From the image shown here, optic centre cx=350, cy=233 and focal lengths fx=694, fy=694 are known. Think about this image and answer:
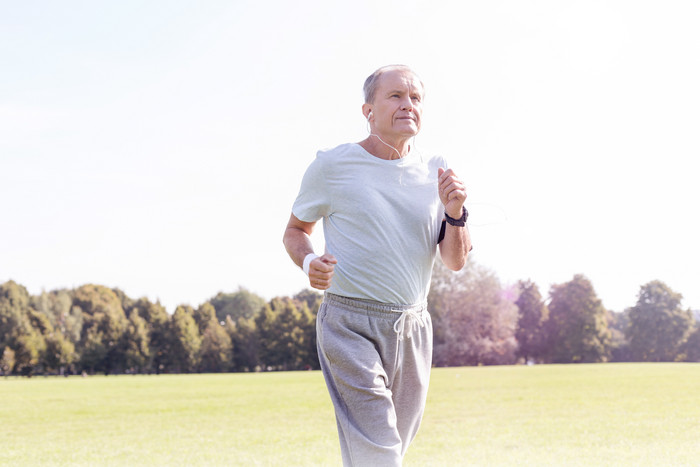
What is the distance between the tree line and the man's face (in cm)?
5881

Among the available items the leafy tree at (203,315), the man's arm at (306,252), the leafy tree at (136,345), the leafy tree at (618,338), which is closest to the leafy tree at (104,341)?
the leafy tree at (136,345)

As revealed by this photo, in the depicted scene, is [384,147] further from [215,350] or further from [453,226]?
[215,350]

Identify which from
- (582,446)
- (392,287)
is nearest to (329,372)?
(392,287)

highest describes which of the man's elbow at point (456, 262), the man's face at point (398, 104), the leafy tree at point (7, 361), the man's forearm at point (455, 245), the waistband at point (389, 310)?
the man's face at point (398, 104)

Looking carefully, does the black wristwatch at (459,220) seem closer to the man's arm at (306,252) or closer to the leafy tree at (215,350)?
the man's arm at (306,252)

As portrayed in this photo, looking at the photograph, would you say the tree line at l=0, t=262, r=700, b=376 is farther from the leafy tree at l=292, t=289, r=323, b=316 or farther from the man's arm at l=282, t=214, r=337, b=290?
the man's arm at l=282, t=214, r=337, b=290

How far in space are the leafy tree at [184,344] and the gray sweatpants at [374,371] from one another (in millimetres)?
68846

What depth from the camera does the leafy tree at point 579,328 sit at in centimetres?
7062

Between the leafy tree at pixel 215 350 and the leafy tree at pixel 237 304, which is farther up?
the leafy tree at pixel 237 304

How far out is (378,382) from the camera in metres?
3.53

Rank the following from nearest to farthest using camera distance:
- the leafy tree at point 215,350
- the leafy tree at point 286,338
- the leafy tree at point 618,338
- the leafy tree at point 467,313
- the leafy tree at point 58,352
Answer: the leafy tree at point 467,313 → the leafy tree at point 58,352 → the leafy tree at point 286,338 → the leafy tree at point 215,350 → the leafy tree at point 618,338

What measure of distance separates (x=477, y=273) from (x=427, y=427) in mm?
49961

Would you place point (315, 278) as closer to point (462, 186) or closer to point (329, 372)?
point (329, 372)

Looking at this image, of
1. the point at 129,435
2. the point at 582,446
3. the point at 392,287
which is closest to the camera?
the point at 392,287
